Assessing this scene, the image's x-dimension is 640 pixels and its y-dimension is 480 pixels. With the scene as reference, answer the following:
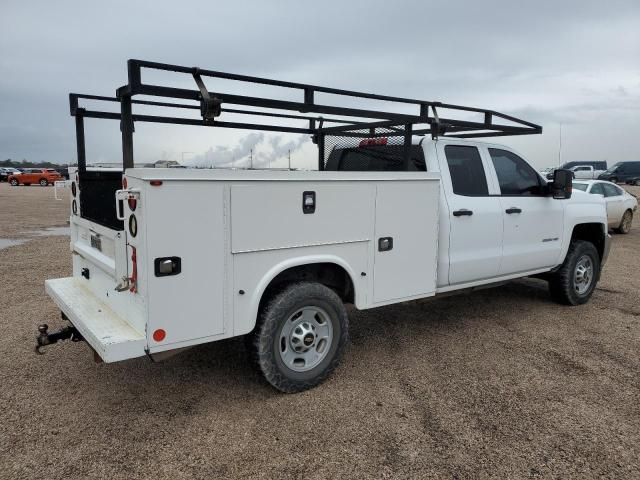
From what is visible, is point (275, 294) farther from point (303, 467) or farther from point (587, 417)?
point (587, 417)

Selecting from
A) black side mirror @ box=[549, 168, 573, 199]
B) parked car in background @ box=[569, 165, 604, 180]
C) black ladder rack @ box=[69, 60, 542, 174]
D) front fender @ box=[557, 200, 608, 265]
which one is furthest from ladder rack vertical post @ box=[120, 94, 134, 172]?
parked car in background @ box=[569, 165, 604, 180]

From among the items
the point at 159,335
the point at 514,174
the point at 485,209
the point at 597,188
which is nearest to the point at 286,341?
the point at 159,335

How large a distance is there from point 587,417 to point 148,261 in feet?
10.3

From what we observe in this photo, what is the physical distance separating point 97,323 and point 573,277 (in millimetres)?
5440

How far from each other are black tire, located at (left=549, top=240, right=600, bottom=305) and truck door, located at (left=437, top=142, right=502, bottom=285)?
149 cm

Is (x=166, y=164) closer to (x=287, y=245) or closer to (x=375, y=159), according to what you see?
(x=287, y=245)

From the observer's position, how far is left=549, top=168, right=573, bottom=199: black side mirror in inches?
224

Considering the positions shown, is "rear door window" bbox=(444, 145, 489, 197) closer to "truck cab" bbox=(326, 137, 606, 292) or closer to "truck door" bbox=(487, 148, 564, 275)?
"truck cab" bbox=(326, 137, 606, 292)

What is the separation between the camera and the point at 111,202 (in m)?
3.93

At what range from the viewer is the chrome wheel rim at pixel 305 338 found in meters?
3.88

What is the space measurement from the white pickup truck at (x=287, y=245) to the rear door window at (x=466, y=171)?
2cm

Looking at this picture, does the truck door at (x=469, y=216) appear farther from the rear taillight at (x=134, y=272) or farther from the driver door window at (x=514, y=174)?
the rear taillight at (x=134, y=272)

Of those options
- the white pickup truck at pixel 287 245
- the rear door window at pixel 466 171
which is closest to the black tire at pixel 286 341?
the white pickup truck at pixel 287 245

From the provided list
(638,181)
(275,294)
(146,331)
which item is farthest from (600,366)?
(638,181)
